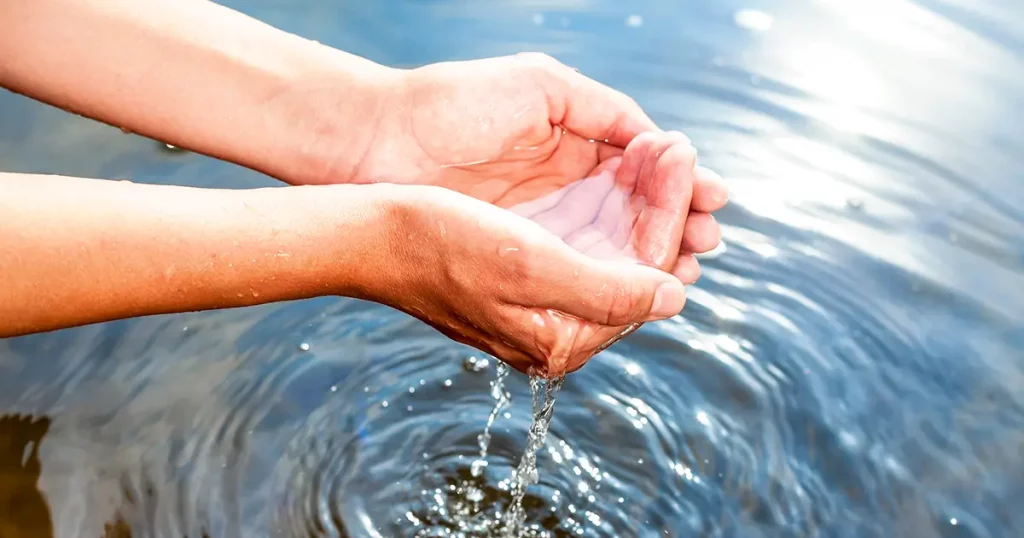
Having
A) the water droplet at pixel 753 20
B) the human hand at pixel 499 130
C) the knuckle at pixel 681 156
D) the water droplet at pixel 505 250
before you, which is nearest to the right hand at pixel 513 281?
the water droplet at pixel 505 250

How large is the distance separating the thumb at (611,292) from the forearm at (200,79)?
2.41ft

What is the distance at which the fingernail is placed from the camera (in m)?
1.58

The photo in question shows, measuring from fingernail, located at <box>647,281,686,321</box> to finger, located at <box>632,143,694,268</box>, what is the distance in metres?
0.19

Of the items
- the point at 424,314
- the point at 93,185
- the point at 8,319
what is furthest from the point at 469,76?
the point at 8,319

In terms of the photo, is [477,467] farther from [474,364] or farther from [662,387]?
[662,387]

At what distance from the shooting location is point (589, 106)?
6.63 ft

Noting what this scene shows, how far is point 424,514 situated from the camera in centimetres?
199

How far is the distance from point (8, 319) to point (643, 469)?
1334 mm

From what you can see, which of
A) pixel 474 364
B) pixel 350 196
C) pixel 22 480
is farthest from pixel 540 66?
pixel 22 480

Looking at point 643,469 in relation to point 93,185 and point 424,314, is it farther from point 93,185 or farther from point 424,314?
point 93,185

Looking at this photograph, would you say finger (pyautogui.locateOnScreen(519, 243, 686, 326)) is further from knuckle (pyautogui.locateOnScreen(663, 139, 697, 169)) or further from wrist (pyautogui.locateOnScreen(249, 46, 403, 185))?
wrist (pyautogui.locateOnScreen(249, 46, 403, 185))

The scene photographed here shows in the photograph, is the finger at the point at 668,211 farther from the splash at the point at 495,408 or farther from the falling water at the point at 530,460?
the splash at the point at 495,408

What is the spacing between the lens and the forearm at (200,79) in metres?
1.81

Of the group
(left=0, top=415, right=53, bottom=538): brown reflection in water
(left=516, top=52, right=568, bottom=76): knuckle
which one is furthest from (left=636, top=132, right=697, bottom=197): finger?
(left=0, top=415, right=53, bottom=538): brown reflection in water
